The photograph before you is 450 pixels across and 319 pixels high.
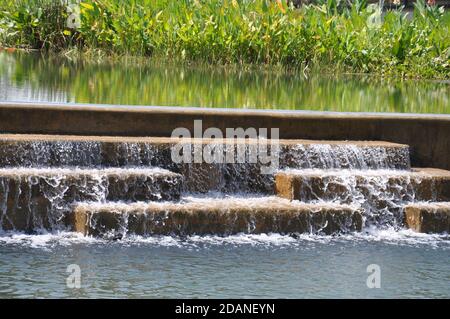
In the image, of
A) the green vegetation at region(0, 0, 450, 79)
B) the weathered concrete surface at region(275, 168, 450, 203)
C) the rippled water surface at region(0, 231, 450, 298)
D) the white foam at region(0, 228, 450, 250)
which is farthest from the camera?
the green vegetation at region(0, 0, 450, 79)

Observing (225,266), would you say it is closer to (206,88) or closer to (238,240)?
(238,240)

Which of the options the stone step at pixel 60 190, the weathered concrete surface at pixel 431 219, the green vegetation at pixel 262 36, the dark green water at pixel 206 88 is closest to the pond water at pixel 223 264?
the weathered concrete surface at pixel 431 219

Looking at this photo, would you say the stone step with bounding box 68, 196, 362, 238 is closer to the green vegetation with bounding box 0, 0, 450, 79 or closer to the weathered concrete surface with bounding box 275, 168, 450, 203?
the weathered concrete surface with bounding box 275, 168, 450, 203

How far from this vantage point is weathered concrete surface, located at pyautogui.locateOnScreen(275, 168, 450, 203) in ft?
36.6

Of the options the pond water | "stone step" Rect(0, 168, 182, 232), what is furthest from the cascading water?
the pond water

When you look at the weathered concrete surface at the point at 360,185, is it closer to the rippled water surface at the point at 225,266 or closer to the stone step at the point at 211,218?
the stone step at the point at 211,218

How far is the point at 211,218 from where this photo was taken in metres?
10.4

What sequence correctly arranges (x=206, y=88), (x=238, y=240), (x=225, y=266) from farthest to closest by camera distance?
(x=206, y=88) < (x=238, y=240) < (x=225, y=266)

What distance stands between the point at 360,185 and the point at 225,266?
264cm

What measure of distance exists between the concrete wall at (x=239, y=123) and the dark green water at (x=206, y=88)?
4.58 ft

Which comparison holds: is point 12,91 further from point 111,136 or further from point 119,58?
point 119,58

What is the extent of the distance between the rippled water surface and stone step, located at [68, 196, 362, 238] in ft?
0.33

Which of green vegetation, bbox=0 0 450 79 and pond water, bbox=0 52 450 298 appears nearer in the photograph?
pond water, bbox=0 52 450 298

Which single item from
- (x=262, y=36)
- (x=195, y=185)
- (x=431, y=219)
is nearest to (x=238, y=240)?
(x=195, y=185)
